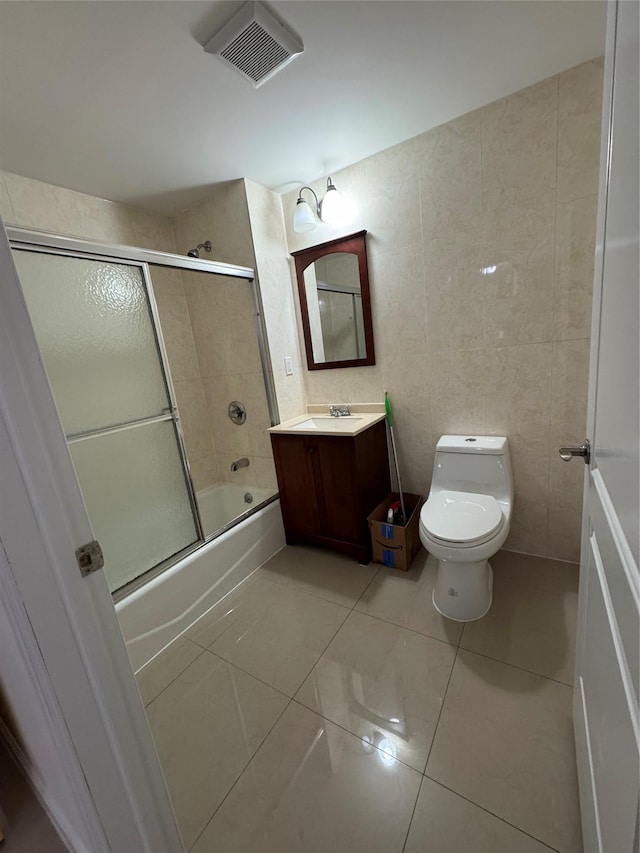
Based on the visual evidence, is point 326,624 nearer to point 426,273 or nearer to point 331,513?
point 331,513

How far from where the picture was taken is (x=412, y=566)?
6.38 feet

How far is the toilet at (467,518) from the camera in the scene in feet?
4.70

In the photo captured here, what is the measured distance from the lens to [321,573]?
1.99 meters

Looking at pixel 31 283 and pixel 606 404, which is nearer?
pixel 606 404

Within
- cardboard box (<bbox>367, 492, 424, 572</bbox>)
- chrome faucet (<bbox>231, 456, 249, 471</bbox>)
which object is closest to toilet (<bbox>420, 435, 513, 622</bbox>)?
cardboard box (<bbox>367, 492, 424, 572</bbox>)

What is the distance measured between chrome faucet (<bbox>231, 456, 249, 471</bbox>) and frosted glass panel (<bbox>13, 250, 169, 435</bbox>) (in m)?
0.88

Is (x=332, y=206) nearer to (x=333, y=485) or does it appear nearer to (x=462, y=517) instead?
(x=333, y=485)

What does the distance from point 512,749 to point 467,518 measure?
2.50 ft

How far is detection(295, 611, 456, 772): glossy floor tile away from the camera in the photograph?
1139 mm

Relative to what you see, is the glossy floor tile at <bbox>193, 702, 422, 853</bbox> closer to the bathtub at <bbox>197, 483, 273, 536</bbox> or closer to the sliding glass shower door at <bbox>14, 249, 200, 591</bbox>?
the sliding glass shower door at <bbox>14, 249, 200, 591</bbox>

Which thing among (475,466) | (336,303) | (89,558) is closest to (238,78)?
(336,303)

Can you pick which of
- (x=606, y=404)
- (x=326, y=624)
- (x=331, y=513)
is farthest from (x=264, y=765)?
(x=606, y=404)

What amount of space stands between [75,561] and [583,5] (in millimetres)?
2208

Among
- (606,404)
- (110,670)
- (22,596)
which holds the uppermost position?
(606,404)
